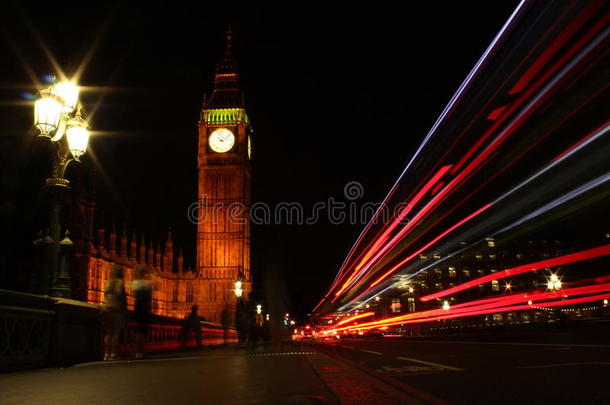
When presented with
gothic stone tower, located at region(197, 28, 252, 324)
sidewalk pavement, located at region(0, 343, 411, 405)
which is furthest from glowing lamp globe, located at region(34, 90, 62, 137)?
gothic stone tower, located at region(197, 28, 252, 324)

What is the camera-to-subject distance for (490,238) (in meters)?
16.1

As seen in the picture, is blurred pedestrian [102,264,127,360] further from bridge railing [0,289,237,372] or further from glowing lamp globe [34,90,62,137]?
glowing lamp globe [34,90,62,137]

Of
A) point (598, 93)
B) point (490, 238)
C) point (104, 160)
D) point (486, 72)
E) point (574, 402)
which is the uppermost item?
point (104, 160)

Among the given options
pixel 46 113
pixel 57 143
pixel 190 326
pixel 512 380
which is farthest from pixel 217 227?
pixel 512 380

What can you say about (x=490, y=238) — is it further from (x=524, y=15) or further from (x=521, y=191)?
(x=524, y=15)

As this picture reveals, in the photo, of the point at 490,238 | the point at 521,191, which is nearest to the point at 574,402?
the point at 521,191

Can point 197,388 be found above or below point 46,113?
below

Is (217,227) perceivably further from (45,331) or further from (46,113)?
(45,331)

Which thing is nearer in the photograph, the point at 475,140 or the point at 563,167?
the point at 563,167

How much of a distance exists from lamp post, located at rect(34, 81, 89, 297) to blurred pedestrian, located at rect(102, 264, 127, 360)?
30.8 inches

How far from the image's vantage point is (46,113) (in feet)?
27.1

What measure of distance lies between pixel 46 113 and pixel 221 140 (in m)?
72.5

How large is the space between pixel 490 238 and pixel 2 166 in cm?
2157

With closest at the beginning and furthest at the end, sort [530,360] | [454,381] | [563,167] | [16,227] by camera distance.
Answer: [454,381] < [530,360] < [563,167] < [16,227]
